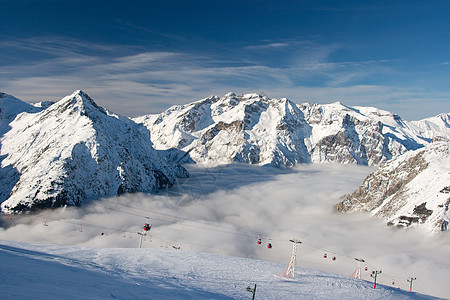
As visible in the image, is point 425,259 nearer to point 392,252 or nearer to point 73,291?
point 392,252

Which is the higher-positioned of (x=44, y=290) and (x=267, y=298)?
(x=44, y=290)

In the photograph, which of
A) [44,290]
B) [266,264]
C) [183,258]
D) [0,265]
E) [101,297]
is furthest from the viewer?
[266,264]

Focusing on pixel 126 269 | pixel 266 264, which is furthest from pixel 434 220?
pixel 126 269

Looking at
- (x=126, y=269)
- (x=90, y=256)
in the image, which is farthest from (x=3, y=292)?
(x=90, y=256)

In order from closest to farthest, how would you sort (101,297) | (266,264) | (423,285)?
(101,297) < (266,264) < (423,285)

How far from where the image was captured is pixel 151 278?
51031mm

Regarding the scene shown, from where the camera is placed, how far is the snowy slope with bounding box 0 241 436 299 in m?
35.7

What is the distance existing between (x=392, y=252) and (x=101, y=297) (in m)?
198

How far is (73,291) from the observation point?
33.9 metres

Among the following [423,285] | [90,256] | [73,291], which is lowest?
[423,285]

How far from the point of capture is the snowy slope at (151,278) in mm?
35719

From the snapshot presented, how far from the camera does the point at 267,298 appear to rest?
167 ft

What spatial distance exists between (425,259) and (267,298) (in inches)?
6715

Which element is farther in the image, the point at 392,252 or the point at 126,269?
the point at 392,252
